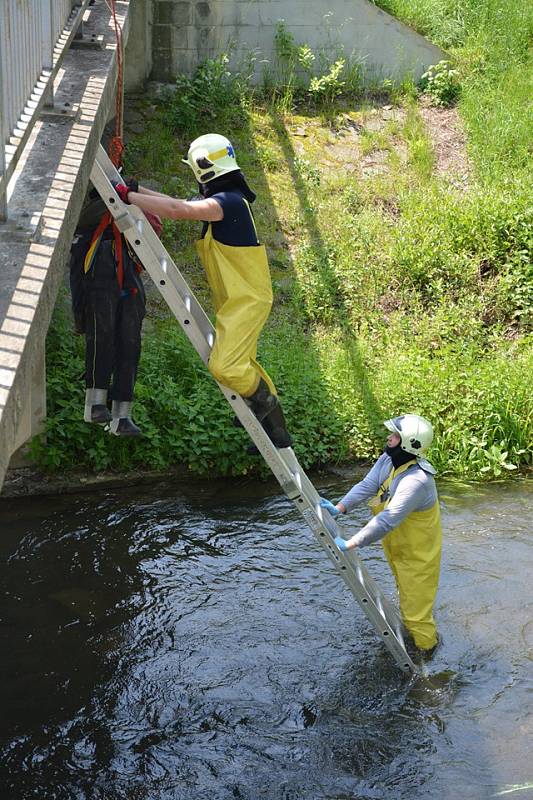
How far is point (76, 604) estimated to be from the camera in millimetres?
7863

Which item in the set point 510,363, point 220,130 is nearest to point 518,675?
point 510,363

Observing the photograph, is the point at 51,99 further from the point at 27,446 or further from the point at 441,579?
the point at 441,579

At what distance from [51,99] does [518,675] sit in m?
5.04

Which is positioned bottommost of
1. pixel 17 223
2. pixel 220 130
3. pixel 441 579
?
pixel 441 579

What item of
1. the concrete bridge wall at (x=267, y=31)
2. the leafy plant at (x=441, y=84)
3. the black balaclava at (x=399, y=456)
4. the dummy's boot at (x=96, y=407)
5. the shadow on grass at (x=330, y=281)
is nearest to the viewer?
the dummy's boot at (x=96, y=407)

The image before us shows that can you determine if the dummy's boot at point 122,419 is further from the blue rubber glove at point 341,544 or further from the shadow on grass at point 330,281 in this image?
the shadow on grass at point 330,281

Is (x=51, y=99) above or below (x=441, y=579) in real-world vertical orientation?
above

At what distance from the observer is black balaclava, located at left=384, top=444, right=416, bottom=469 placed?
22.3ft

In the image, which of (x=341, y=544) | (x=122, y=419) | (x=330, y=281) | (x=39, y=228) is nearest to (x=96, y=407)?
(x=122, y=419)

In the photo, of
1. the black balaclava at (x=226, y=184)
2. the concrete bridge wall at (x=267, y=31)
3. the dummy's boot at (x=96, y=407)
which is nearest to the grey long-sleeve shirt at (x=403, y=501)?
the dummy's boot at (x=96, y=407)

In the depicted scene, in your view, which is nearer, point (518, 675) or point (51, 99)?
point (51, 99)

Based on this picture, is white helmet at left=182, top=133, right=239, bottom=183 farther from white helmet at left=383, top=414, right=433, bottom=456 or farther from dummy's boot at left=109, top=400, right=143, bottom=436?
white helmet at left=383, top=414, right=433, bottom=456

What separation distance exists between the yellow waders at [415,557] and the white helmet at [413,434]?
0.47ft

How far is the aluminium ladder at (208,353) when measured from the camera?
5820mm
